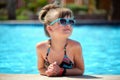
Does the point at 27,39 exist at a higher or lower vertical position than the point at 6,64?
higher

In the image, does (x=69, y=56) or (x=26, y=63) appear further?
(x=26, y=63)

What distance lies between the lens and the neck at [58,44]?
460cm

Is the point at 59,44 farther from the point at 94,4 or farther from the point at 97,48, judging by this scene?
the point at 94,4

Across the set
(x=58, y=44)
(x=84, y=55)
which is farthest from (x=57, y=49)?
(x=84, y=55)

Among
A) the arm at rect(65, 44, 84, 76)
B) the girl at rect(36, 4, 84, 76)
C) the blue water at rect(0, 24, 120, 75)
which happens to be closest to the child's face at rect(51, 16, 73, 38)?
the girl at rect(36, 4, 84, 76)

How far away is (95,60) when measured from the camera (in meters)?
8.27

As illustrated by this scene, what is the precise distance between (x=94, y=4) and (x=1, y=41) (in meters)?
13.9

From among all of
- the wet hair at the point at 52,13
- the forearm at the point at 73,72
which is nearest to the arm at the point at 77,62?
the forearm at the point at 73,72

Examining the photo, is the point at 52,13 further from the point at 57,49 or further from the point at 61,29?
the point at 57,49

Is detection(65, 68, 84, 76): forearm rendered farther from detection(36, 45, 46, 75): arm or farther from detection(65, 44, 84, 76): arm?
detection(36, 45, 46, 75): arm

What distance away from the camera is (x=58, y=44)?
461cm

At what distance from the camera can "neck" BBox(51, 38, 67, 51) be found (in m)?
4.60

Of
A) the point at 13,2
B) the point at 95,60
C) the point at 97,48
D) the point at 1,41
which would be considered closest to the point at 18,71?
the point at 95,60

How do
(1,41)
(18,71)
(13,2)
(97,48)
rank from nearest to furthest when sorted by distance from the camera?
(18,71) < (97,48) < (1,41) < (13,2)
